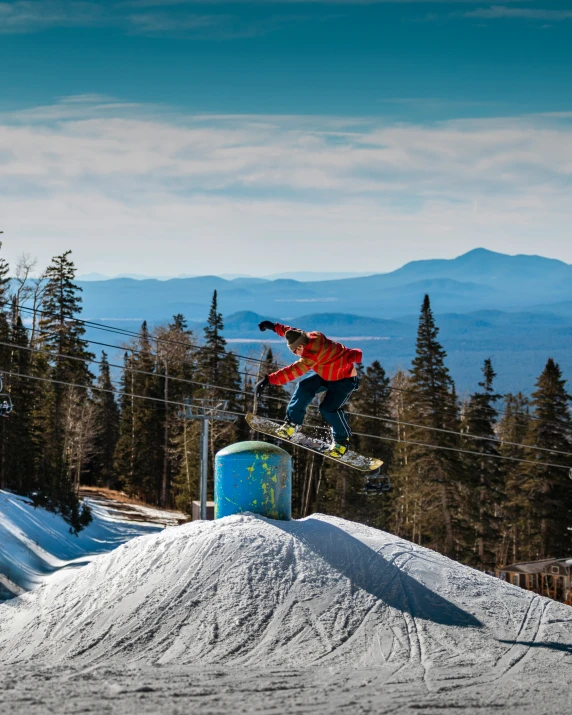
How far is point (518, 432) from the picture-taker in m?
63.3

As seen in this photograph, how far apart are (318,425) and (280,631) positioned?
32.0 meters

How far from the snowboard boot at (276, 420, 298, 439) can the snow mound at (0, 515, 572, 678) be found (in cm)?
220

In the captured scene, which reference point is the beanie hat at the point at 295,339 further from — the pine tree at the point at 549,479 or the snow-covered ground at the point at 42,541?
the pine tree at the point at 549,479

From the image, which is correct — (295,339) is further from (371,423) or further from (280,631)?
(371,423)

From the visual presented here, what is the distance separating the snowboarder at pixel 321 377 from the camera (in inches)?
560

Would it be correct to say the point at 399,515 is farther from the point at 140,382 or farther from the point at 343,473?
the point at 140,382

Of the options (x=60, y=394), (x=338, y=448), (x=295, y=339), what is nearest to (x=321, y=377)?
(x=295, y=339)

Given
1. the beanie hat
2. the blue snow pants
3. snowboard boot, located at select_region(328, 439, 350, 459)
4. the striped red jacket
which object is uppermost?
the beanie hat

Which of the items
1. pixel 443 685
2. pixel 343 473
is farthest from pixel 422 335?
pixel 443 685

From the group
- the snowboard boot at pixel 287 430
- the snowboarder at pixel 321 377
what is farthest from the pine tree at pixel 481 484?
the snowboard boot at pixel 287 430

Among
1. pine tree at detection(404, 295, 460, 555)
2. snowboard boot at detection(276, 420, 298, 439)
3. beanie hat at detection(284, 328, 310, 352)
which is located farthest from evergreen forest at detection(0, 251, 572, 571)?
beanie hat at detection(284, 328, 310, 352)

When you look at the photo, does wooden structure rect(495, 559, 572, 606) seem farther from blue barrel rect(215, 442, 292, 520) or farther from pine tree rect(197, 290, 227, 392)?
pine tree rect(197, 290, 227, 392)

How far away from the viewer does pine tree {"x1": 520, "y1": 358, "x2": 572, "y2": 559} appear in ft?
146

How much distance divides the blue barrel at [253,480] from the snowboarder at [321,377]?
1.30m
